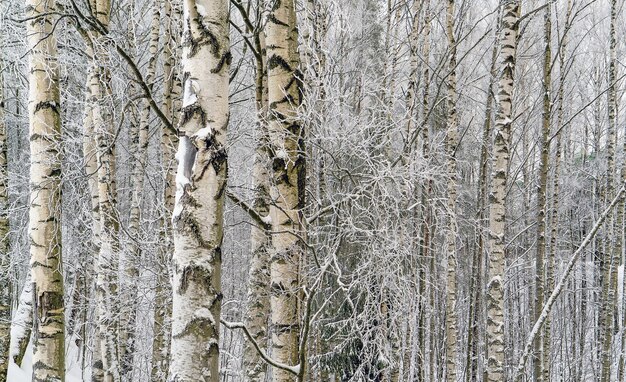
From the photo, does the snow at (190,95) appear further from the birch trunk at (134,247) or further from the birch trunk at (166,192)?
the birch trunk at (134,247)

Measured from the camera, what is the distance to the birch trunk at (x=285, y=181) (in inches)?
111

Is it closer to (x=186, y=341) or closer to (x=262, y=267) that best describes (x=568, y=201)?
(x=262, y=267)

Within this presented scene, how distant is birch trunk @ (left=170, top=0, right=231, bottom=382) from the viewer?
1645 millimetres

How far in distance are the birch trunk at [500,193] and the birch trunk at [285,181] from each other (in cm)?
247

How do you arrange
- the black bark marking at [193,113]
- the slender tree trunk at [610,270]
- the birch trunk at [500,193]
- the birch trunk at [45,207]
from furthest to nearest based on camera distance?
the slender tree trunk at [610,270]
the birch trunk at [500,193]
the birch trunk at [45,207]
the black bark marking at [193,113]

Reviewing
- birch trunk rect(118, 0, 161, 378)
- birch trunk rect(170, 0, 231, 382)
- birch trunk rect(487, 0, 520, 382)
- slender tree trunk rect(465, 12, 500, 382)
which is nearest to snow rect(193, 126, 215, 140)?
birch trunk rect(170, 0, 231, 382)

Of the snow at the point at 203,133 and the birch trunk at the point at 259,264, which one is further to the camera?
Result: the birch trunk at the point at 259,264

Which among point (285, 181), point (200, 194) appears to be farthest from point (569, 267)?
point (200, 194)

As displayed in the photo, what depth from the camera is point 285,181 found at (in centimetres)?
289

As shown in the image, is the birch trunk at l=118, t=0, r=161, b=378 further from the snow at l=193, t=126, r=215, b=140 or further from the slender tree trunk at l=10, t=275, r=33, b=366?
the snow at l=193, t=126, r=215, b=140

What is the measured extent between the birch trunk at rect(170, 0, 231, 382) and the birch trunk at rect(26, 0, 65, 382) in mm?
1826

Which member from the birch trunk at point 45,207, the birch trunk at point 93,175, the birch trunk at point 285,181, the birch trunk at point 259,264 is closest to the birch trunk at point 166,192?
the birch trunk at point 93,175

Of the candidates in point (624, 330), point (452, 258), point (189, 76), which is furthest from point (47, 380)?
point (624, 330)

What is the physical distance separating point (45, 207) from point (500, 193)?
153 inches
